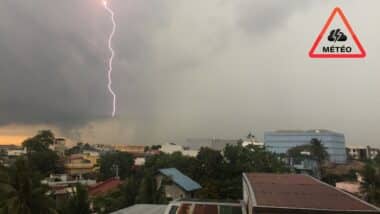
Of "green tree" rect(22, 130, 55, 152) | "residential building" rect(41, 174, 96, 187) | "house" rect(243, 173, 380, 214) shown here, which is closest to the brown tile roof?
"house" rect(243, 173, 380, 214)

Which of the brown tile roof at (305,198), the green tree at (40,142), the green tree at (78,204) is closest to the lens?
the brown tile roof at (305,198)

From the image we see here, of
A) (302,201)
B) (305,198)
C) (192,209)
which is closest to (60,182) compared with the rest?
(192,209)

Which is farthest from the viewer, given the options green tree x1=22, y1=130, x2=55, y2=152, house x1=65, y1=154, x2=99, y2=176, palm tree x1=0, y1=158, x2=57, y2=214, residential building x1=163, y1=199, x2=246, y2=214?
green tree x1=22, y1=130, x2=55, y2=152

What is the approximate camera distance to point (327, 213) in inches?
316

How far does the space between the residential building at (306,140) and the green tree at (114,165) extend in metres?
41.4

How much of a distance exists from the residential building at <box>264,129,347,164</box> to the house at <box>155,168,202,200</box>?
5374 cm

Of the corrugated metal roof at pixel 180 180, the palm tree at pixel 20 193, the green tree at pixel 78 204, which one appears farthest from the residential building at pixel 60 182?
the palm tree at pixel 20 193

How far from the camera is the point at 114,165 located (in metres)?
46.8

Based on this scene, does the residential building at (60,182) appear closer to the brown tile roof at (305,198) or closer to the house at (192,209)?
the house at (192,209)

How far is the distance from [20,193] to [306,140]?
→ 74.4 m

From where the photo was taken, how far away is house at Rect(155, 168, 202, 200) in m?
24.9

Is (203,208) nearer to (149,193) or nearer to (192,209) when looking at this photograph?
(192,209)

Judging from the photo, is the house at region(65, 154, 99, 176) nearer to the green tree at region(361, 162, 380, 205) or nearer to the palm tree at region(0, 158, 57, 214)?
the palm tree at region(0, 158, 57, 214)

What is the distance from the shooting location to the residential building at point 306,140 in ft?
240
